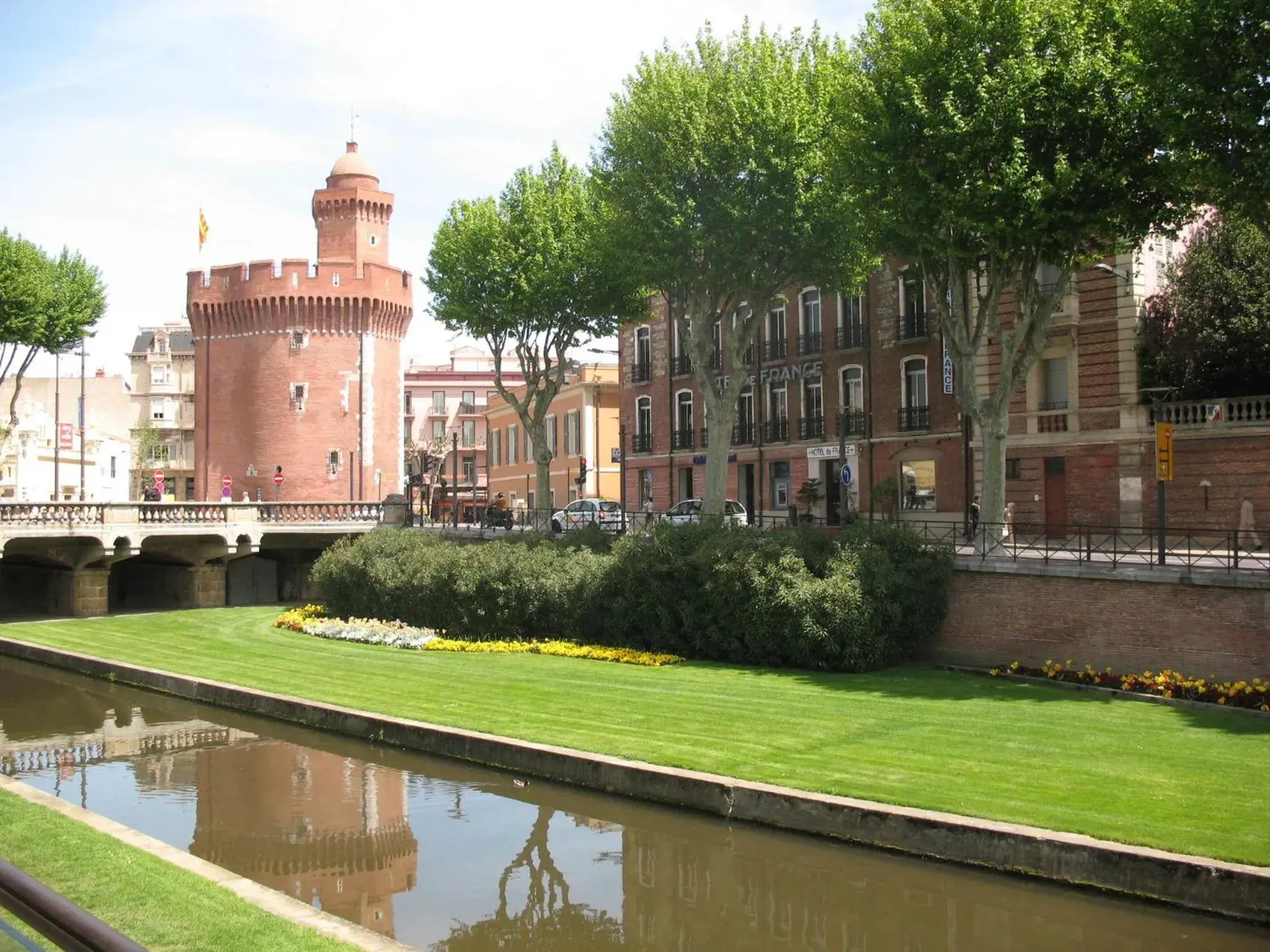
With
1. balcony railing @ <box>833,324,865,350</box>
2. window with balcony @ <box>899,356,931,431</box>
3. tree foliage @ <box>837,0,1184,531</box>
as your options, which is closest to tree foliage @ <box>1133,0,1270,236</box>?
tree foliage @ <box>837,0,1184,531</box>

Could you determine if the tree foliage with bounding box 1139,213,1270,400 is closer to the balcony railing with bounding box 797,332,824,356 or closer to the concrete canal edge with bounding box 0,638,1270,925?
the balcony railing with bounding box 797,332,824,356

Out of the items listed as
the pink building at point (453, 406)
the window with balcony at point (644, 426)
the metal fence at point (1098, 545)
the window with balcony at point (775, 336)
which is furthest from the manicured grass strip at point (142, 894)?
the pink building at point (453, 406)

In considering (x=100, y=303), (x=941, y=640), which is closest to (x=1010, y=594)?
(x=941, y=640)

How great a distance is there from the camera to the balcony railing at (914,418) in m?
39.0

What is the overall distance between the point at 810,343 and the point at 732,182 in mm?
14081

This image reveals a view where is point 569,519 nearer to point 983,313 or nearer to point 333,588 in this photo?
point 333,588

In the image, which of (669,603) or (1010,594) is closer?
(1010,594)

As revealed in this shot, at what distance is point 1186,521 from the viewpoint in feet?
103

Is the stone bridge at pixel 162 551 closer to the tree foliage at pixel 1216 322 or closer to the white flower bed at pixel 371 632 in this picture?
the white flower bed at pixel 371 632

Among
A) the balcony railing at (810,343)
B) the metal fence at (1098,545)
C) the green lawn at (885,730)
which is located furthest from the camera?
the balcony railing at (810,343)

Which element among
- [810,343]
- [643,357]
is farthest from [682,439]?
[810,343]

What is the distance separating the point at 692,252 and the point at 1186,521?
14944 millimetres

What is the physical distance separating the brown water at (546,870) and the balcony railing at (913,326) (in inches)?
1021

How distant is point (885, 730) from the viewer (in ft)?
→ 56.6
